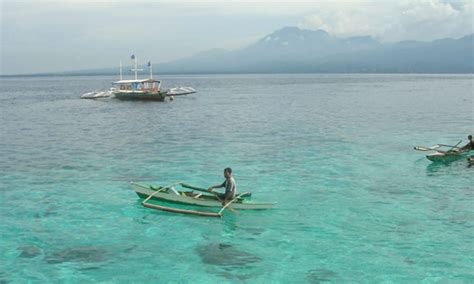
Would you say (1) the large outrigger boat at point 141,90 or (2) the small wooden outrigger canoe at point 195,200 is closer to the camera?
(2) the small wooden outrigger canoe at point 195,200

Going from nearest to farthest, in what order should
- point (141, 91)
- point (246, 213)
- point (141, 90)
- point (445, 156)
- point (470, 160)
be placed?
point (246, 213), point (470, 160), point (445, 156), point (141, 91), point (141, 90)

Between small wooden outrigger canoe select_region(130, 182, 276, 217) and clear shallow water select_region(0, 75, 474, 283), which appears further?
small wooden outrigger canoe select_region(130, 182, 276, 217)

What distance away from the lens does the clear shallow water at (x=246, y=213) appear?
1953 centimetres

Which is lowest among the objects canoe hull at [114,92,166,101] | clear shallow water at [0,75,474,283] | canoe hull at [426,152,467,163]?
clear shallow water at [0,75,474,283]

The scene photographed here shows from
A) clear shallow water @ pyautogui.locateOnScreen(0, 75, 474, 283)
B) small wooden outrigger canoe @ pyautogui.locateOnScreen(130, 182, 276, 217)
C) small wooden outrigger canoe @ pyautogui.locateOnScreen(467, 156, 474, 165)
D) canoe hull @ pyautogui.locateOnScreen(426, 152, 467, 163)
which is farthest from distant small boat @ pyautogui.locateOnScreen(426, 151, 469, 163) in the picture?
small wooden outrigger canoe @ pyautogui.locateOnScreen(130, 182, 276, 217)

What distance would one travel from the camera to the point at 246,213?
25688 mm

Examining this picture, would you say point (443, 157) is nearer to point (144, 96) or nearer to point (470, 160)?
point (470, 160)

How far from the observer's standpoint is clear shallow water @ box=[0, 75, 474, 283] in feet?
64.1

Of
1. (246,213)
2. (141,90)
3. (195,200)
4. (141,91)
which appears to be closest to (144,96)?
(141,91)

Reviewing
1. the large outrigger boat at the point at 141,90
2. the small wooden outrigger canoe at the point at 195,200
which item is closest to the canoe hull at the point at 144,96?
the large outrigger boat at the point at 141,90

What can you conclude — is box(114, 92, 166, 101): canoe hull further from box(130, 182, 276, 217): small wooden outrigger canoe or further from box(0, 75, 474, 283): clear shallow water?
box(130, 182, 276, 217): small wooden outrigger canoe

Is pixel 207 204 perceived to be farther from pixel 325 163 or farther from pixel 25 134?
pixel 25 134

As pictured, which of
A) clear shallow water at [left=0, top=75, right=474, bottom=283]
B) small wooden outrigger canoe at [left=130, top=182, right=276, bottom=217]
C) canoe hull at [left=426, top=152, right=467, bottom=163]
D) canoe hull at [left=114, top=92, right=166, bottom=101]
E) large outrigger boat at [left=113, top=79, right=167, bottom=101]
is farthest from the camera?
large outrigger boat at [left=113, top=79, right=167, bottom=101]

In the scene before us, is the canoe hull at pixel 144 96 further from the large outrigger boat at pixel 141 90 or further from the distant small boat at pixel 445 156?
the distant small boat at pixel 445 156
